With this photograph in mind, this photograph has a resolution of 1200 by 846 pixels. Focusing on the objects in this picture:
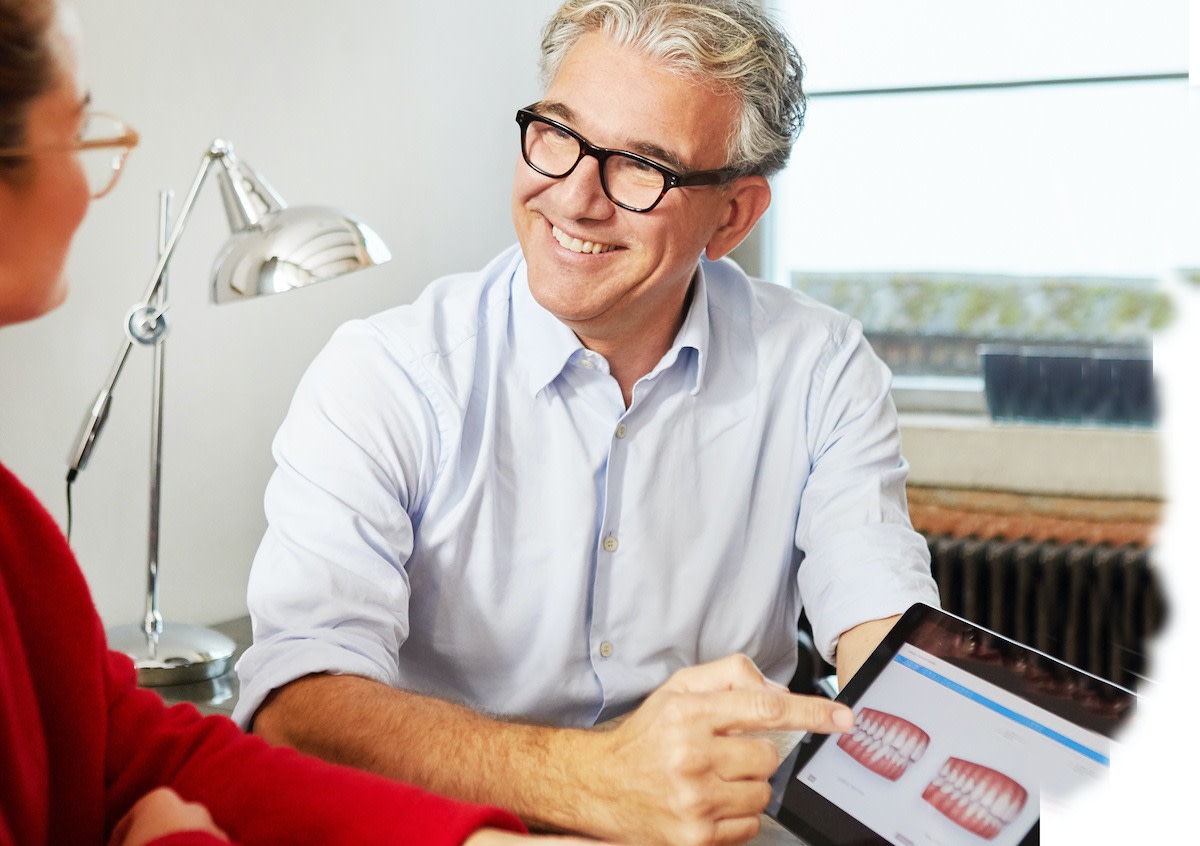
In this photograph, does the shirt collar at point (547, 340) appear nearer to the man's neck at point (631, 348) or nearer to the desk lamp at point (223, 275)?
the man's neck at point (631, 348)

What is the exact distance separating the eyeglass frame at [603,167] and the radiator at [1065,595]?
1371 millimetres

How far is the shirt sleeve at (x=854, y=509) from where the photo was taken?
141cm

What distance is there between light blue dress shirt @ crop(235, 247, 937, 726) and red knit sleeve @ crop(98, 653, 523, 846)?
1.10 ft

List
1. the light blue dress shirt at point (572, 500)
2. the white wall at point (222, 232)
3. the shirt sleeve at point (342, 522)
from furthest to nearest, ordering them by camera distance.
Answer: the white wall at point (222, 232), the light blue dress shirt at point (572, 500), the shirt sleeve at point (342, 522)

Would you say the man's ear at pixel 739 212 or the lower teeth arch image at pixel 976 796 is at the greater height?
the man's ear at pixel 739 212

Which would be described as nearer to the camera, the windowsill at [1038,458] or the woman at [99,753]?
the woman at [99,753]

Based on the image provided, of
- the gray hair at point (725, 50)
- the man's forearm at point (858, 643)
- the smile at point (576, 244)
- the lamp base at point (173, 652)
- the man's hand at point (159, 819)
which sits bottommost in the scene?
the lamp base at point (173, 652)

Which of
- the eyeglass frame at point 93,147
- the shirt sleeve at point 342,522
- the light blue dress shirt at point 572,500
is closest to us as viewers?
the eyeglass frame at point 93,147

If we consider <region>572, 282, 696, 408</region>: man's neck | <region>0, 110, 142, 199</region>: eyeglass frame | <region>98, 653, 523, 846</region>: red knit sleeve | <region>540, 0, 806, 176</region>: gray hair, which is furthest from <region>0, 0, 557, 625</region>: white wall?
<region>0, 110, 142, 199</region>: eyeglass frame

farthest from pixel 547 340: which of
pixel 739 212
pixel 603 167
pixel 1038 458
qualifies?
pixel 1038 458

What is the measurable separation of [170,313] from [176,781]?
1213mm

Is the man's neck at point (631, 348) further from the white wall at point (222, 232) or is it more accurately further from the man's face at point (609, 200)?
the white wall at point (222, 232)

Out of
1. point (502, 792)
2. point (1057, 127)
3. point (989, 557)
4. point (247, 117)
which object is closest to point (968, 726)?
point (502, 792)

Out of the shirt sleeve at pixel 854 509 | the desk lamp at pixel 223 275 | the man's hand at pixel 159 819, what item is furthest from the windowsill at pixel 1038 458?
the man's hand at pixel 159 819
